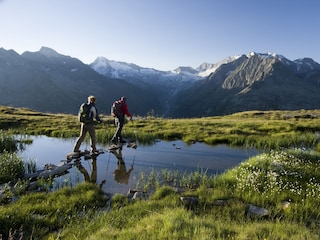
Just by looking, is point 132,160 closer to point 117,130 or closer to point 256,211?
point 117,130

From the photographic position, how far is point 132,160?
15875 mm

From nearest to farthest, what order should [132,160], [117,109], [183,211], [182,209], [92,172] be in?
[183,211], [182,209], [92,172], [132,160], [117,109]

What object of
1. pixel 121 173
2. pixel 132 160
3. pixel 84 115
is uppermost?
pixel 84 115

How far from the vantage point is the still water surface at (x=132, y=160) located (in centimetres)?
1221

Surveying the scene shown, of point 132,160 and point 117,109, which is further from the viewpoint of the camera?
point 117,109

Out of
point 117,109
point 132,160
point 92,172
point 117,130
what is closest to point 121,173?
point 92,172

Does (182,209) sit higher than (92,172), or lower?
higher

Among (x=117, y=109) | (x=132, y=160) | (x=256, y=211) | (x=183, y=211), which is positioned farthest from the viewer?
(x=117, y=109)

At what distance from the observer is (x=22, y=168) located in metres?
12.3

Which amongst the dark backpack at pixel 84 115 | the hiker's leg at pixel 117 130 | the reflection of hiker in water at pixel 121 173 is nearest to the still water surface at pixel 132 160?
the reflection of hiker in water at pixel 121 173

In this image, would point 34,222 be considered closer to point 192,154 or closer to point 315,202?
point 315,202

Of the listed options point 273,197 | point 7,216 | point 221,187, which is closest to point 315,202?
point 273,197

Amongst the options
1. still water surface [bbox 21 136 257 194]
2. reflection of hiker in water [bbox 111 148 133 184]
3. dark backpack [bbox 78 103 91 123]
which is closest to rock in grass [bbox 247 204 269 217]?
still water surface [bbox 21 136 257 194]

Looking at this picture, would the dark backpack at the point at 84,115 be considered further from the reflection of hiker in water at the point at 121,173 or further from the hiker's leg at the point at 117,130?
the hiker's leg at the point at 117,130
